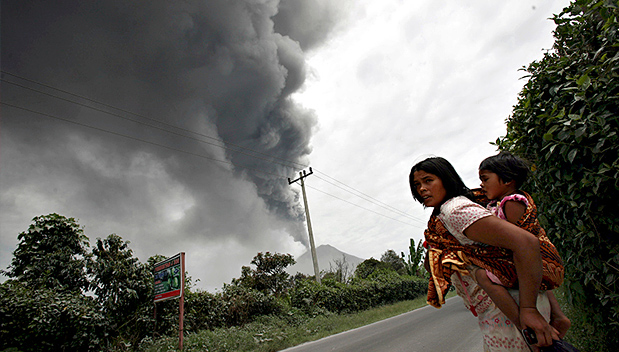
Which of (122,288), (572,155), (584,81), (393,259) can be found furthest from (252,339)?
(393,259)

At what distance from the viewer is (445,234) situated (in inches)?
61.1

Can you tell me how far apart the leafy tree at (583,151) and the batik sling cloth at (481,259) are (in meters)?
1.36

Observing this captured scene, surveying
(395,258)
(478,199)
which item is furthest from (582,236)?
(395,258)

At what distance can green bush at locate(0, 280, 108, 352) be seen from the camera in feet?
23.9

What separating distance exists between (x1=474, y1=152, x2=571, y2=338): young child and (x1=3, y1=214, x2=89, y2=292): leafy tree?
10652 millimetres

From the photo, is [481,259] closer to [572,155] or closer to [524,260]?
[524,260]

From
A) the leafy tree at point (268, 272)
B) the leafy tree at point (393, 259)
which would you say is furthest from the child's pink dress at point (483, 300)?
the leafy tree at point (393, 259)

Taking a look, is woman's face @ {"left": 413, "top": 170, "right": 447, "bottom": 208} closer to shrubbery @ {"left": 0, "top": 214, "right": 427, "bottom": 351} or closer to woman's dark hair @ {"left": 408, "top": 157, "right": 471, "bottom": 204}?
woman's dark hair @ {"left": 408, "top": 157, "right": 471, "bottom": 204}

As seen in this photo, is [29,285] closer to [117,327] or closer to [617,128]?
[117,327]

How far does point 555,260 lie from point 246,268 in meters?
23.0

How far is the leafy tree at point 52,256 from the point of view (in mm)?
8836

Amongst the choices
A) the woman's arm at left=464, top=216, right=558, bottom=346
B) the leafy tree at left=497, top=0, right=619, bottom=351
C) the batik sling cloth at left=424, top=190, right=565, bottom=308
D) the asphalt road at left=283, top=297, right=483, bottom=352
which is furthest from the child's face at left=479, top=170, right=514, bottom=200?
the asphalt road at left=283, top=297, right=483, bottom=352

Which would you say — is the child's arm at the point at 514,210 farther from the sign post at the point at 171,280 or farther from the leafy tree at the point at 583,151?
the sign post at the point at 171,280

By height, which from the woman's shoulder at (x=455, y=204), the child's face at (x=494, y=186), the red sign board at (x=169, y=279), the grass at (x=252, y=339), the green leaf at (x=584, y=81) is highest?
the red sign board at (x=169, y=279)
